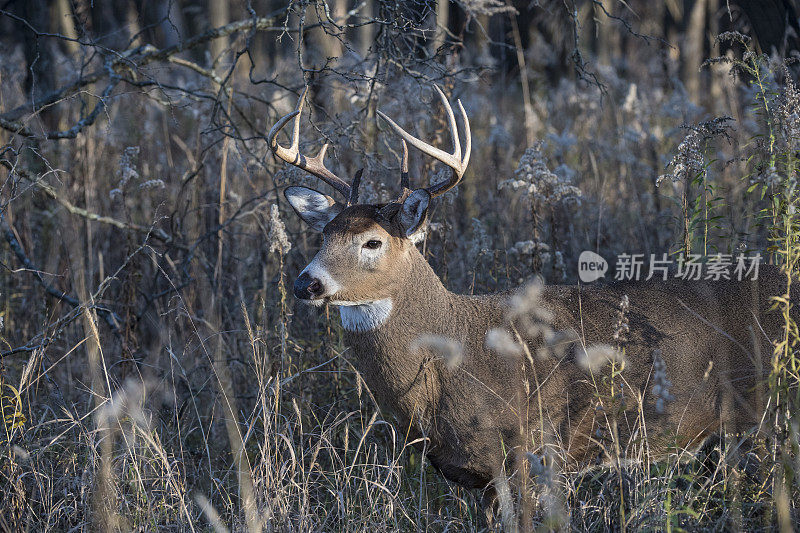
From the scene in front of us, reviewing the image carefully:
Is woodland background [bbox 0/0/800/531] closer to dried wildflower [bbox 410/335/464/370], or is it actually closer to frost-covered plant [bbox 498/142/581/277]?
frost-covered plant [bbox 498/142/581/277]

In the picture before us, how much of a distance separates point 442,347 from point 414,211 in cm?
68

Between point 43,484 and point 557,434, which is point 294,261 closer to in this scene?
point 43,484

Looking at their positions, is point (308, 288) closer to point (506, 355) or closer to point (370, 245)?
point (370, 245)

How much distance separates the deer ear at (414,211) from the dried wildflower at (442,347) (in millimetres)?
539

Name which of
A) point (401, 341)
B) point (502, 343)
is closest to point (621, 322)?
point (502, 343)

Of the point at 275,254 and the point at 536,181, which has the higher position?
the point at 536,181

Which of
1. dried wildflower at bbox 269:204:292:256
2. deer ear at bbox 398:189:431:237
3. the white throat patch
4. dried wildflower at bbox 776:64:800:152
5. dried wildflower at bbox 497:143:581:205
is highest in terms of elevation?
dried wildflower at bbox 776:64:800:152

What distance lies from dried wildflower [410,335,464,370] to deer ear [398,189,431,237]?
0.54 m

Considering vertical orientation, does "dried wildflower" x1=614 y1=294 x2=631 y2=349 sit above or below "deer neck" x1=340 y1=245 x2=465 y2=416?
above

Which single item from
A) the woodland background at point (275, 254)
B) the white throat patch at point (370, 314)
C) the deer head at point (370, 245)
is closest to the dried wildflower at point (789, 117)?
the woodland background at point (275, 254)

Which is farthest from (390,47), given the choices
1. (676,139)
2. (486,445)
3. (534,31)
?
(534,31)

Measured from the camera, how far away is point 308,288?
362 cm

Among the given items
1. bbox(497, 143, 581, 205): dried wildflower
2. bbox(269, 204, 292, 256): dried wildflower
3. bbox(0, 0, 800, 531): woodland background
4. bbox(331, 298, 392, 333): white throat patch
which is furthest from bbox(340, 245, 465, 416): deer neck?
bbox(497, 143, 581, 205): dried wildflower

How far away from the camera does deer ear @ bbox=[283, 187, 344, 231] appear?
14.3 feet
